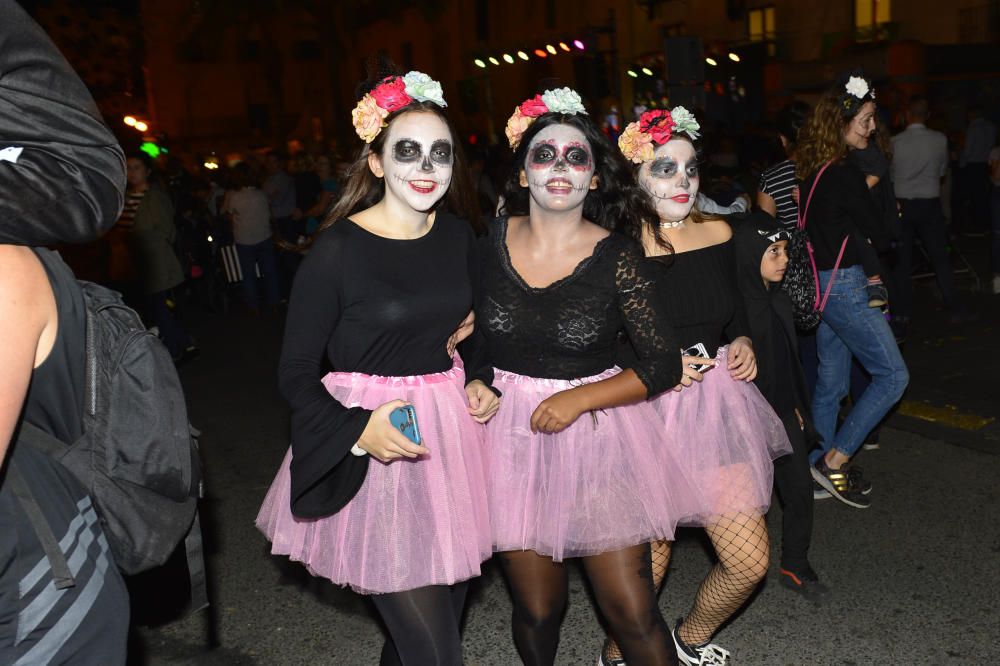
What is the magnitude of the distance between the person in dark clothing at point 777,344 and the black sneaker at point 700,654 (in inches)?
29.6

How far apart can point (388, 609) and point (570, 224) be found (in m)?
1.47

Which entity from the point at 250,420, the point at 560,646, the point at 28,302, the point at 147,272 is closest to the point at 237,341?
the point at 147,272

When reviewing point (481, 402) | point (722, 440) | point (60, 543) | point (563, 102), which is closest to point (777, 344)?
point (722, 440)

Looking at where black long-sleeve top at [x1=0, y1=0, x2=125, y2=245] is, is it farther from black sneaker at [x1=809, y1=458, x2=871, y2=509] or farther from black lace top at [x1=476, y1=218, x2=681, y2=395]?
black sneaker at [x1=809, y1=458, x2=871, y2=509]

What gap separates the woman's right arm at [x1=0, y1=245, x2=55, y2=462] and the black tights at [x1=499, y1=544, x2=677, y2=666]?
1912mm

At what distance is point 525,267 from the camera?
3.41 meters

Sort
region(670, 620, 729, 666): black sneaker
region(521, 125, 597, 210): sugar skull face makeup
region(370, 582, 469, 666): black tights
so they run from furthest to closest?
1. region(670, 620, 729, 666): black sneaker
2. region(521, 125, 597, 210): sugar skull face makeup
3. region(370, 582, 469, 666): black tights

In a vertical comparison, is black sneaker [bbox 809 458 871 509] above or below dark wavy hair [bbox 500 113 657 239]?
below

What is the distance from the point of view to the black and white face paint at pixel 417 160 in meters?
3.20

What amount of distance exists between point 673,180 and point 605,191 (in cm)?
34

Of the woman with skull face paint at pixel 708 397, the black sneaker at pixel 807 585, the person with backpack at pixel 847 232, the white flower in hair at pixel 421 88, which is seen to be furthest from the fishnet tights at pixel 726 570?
the person with backpack at pixel 847 232

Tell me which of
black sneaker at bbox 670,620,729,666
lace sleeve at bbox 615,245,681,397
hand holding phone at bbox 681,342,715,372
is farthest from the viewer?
black sneaker at bbox 670,620,729,666

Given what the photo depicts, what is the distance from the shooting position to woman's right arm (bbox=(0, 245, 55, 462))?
171 centimetres

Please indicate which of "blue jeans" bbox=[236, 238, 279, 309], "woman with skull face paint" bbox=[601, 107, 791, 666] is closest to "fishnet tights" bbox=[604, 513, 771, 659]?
"woman with skull face paint" bbox=[601, 107, 791, 666]
